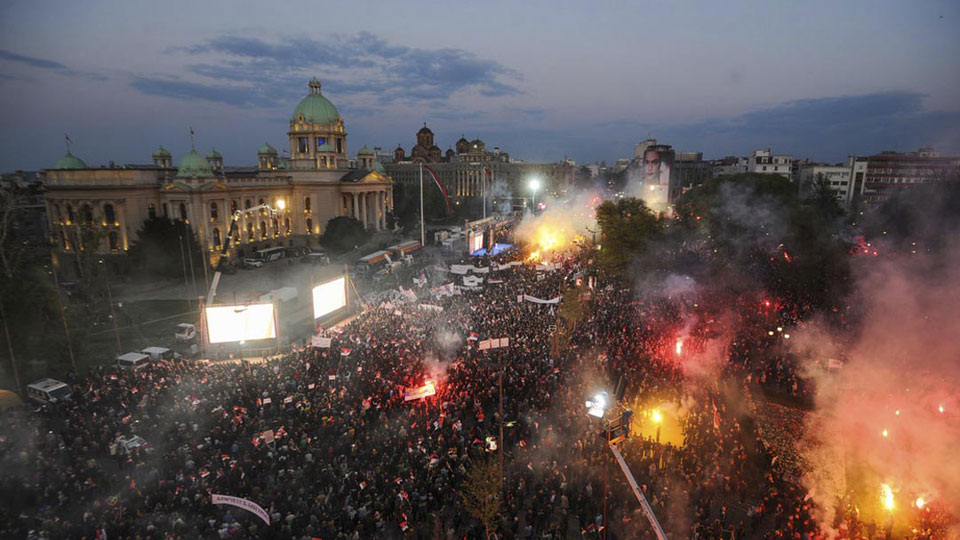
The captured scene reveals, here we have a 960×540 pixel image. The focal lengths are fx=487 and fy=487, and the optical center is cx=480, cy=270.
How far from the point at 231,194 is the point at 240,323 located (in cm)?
3230


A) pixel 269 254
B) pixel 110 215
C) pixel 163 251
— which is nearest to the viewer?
pixel 163 251

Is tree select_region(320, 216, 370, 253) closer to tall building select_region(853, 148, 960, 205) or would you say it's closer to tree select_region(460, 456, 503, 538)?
tree select_region(460, 456, 503, 538)

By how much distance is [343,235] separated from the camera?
5147cm

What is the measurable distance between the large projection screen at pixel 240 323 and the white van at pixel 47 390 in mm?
5032

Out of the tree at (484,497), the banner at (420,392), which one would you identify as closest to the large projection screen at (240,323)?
the banner at (420,392)

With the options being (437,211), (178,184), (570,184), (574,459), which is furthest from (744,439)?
(570,184)

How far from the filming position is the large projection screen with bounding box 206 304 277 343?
68.1 feet

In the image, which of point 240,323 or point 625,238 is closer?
point 240,323

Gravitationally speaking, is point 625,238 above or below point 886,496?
above

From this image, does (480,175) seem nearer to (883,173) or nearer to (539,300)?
(883,173)

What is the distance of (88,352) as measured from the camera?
23.5m

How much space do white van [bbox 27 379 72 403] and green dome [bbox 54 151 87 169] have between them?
34902 mm

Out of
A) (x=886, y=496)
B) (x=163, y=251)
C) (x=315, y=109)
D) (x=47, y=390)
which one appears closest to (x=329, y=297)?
(x=47, y=390)

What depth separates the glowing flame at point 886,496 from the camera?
11932 mm
